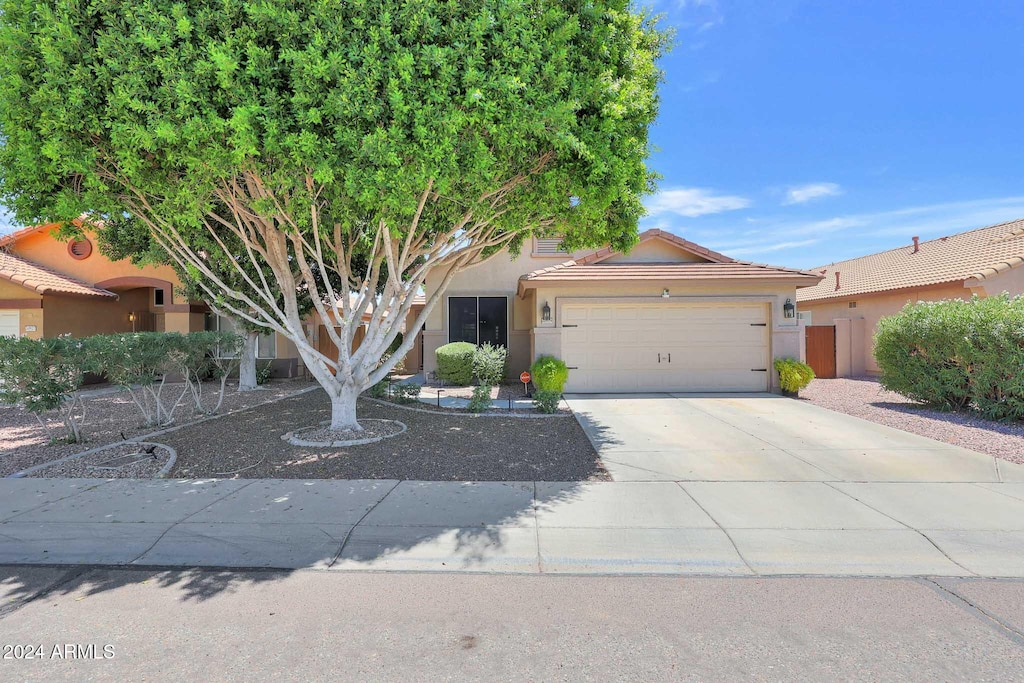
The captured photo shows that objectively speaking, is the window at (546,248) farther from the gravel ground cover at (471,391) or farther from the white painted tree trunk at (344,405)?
the white painted tree trunk at (344,405)

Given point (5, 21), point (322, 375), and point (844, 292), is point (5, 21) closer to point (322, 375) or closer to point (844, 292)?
point (322, 375)

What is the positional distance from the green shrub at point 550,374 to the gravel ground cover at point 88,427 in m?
6.78

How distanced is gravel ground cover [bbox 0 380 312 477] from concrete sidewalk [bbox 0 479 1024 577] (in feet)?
5.52

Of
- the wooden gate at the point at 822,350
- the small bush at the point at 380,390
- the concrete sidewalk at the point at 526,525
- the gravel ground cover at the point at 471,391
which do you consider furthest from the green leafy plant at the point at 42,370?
the wooden gate at the point at 822,350

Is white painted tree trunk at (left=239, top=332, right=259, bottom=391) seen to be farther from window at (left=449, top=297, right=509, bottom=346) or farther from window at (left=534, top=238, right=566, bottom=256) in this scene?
window at (left=534, top=238, right=566, bottom=256)

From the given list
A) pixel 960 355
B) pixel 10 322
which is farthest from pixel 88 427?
pixel 960 355

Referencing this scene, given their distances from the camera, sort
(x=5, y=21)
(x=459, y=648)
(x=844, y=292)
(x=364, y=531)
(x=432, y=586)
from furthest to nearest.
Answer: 1. (x=844, y=292)
2. (x=5, y=21)
3. (x=364, y=531)
4. (x=432, y=586)
5. (x=459, y=648)

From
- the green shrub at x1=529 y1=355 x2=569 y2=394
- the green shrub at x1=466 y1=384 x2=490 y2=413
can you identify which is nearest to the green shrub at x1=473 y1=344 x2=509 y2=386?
the green shrub at x1=529 y1=355 x2=569 y2=394

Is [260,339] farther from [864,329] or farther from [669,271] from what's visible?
[864,329]

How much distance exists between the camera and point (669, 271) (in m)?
13.1

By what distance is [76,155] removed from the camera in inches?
231

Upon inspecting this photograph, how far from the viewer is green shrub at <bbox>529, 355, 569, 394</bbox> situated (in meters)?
12.0

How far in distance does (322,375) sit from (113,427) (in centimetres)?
419

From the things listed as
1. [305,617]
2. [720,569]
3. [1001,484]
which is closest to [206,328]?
[305,617]
